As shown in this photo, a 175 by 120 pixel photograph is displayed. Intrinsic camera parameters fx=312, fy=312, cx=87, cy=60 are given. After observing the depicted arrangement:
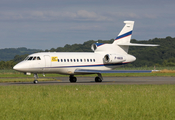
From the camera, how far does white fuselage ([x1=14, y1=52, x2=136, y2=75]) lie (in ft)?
99.0

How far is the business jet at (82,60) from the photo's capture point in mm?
30562

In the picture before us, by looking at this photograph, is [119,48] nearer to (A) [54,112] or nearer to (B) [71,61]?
(B) [71,61]

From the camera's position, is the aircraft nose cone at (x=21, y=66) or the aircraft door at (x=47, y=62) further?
the aircraft door at (x=47, y=62)

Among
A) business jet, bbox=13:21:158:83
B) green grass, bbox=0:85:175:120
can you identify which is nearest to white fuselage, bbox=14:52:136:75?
business jet, bbox=13:21:158:83

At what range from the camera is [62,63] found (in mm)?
31969

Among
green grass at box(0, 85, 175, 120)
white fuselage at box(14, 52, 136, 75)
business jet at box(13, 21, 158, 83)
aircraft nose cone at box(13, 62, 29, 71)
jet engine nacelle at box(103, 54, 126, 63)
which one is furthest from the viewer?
jet engine nacelle at box(103, 54, 126, 63)

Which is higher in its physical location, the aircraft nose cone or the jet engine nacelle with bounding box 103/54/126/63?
the jet engine nacelle with bounding box 103/54/126/63

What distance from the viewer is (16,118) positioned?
10.8 metres

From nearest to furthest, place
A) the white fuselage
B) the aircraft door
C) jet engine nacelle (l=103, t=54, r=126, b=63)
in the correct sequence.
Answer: the white fuselage < the aircraft door < jet engine nacelle (l=103, t=54, r=126, b=63)

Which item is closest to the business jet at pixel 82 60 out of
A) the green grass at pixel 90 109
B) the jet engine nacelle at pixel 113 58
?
the jet engine nacelle at pixel 113 58

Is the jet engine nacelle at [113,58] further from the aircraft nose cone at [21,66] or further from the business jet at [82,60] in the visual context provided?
the aircraft nose cone at [21,66]

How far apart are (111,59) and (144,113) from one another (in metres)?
23.4

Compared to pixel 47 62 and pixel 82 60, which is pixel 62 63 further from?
pixel 82 60

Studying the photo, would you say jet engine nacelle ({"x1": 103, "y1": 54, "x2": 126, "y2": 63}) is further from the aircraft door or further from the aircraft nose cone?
the aircraft nose cone
